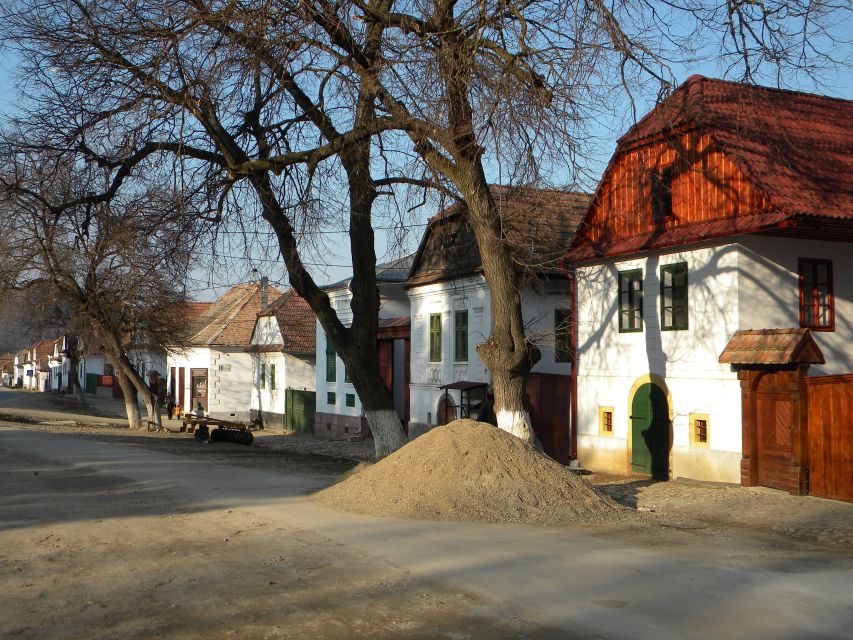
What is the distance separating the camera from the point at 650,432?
19.6 meters

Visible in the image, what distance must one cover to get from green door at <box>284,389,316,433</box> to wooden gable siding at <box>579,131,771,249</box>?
67.9 feet

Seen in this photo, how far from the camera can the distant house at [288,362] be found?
41.2 metres

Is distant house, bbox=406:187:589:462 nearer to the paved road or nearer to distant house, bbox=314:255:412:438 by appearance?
distant house, bbox=314:255:412:438

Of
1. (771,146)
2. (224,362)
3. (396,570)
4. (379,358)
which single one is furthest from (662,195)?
(224,362)

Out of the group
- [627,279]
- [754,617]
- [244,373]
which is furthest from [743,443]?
[244,373]

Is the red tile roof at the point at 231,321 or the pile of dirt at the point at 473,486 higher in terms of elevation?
the red tile roof at the point at 231,321

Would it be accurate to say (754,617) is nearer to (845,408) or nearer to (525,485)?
(525,485)

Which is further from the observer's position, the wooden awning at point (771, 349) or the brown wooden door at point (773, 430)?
the brown wooden door at point (773, 430)

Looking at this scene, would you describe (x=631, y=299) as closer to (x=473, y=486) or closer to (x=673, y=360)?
(x=673, y=360)

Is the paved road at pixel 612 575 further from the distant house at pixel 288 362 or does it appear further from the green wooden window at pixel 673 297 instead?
the distant house at pixel 288 362

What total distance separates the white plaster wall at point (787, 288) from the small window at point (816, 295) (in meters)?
0.11

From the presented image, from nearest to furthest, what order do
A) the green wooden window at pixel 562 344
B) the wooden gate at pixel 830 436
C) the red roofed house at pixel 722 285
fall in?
the wooden gate at pixel 830 436 → the red roofed house at pixel 722 285 → the green wooden window at pixel 562 344

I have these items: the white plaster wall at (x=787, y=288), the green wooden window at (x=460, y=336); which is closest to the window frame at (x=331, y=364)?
the green wooden window at (x=460, y=336)

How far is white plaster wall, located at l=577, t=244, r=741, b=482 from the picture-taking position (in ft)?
56.9
